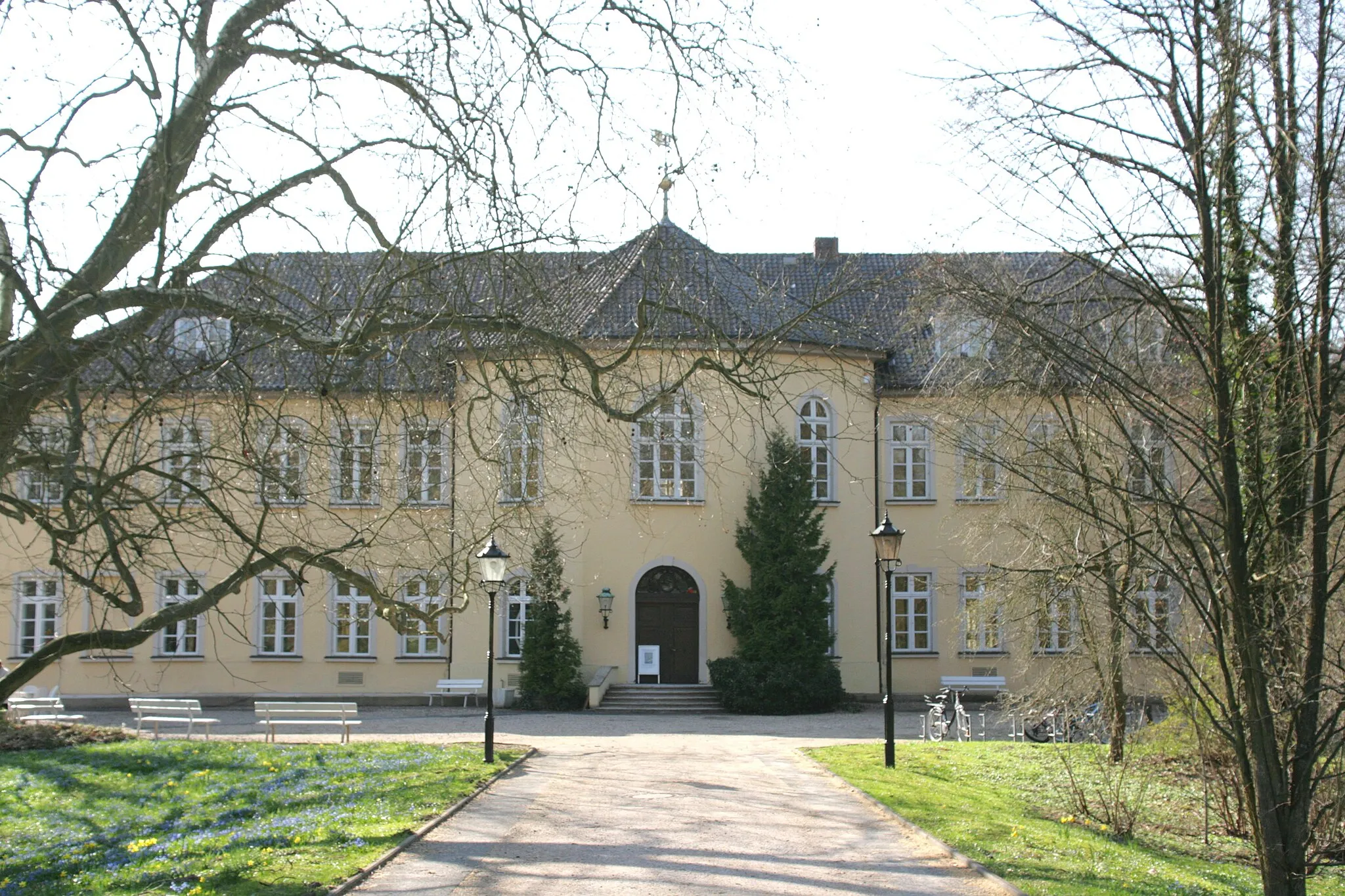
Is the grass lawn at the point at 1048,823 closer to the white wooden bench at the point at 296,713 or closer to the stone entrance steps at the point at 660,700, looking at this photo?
the white wooden bench at the point at 296,713

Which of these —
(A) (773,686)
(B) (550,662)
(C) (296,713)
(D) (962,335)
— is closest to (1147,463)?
(D) (962,335)

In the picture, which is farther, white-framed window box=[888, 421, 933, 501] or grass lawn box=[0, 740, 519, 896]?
white-framed window box=[888, 421, 933, 501]

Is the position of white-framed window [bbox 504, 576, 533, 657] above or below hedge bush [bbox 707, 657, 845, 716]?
above

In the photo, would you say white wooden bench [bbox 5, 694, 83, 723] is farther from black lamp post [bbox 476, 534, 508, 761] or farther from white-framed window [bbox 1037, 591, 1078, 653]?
white-framed window [bbox 1037, 591, 1078, 653]

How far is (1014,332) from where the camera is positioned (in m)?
9.32

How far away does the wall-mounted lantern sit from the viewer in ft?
92.2

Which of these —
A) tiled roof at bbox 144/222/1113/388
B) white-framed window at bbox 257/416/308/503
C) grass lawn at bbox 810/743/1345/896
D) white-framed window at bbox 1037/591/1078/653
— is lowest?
grass lawn at bbox 810/743/1345/896

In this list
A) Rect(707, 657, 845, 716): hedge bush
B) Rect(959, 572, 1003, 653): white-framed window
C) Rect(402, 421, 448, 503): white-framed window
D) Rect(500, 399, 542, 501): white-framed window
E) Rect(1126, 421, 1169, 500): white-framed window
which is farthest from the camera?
Rect(707, 657, 845, 716): hedge bush

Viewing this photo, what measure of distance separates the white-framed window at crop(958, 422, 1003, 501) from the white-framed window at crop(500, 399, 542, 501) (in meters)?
3.49

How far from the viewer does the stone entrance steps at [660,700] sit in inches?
1065

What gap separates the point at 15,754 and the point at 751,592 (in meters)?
14.7

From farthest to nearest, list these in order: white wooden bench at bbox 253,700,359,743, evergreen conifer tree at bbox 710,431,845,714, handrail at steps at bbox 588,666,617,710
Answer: handrail at steps at bbox 588,666,617,710
evergreen conifer tree at bbox 710,431,845,714
white wooden bench at bbox 253,700,359,743

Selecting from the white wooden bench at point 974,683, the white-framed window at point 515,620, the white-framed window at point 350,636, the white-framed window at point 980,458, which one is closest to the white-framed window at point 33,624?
the white-framed window at point 350,636

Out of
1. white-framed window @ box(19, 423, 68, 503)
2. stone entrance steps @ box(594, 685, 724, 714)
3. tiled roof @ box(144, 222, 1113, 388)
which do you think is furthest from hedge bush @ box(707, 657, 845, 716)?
white-framed window @ box(19, 423, 68, 503)
